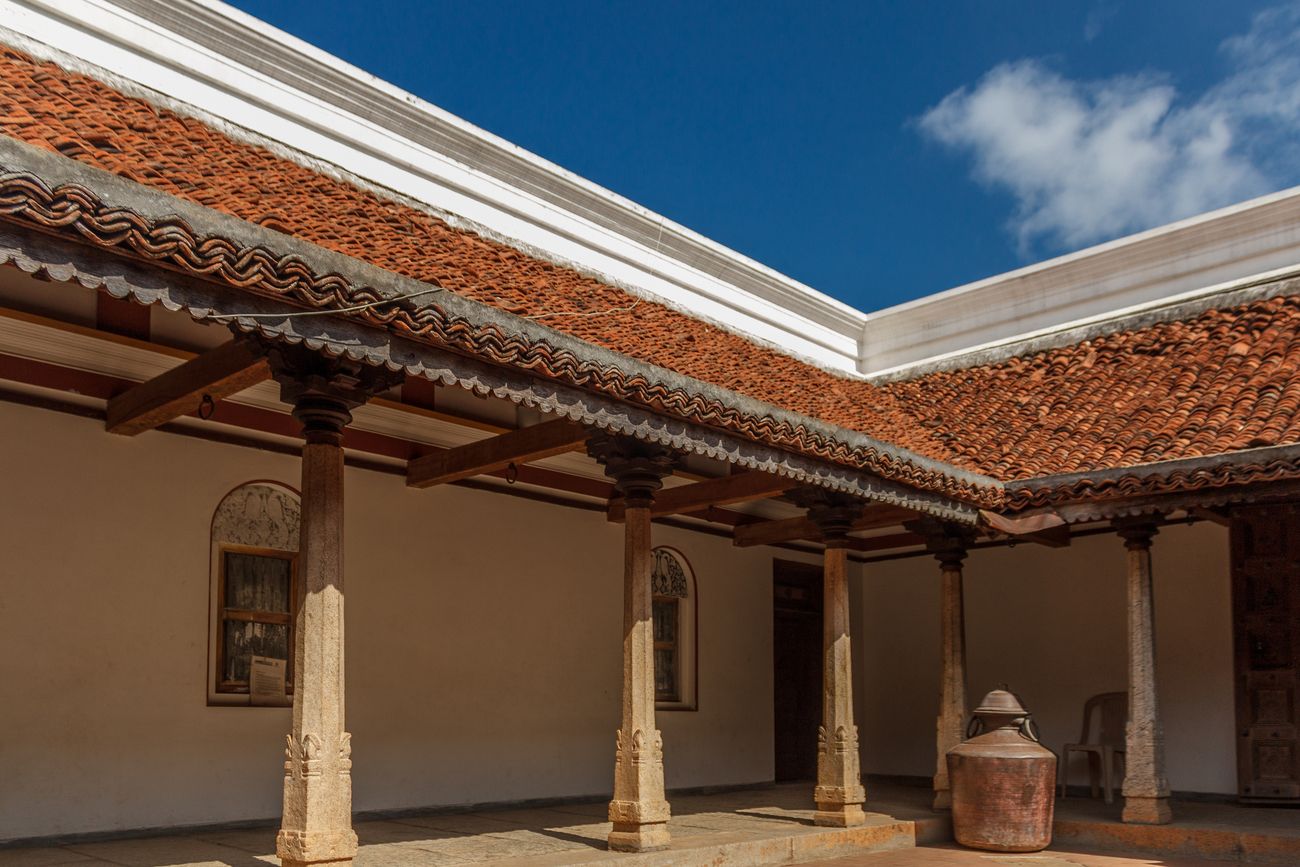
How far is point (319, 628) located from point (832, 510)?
4652 millimetres

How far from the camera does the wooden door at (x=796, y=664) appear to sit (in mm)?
13273

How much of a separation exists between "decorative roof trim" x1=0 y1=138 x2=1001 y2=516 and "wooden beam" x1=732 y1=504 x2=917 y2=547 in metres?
2.03

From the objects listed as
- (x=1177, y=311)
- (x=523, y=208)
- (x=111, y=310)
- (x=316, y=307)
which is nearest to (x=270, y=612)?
(x=111, y=310)

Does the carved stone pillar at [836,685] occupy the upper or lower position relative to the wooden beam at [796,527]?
lower

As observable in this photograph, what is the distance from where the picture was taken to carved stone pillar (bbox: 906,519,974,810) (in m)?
10.6

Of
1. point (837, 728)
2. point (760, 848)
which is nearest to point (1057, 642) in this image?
point (837, 728)

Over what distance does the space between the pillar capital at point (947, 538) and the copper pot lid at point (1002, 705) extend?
134 centimetres

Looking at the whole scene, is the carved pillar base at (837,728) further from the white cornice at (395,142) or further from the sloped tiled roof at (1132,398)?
the white cornice at (395,142)

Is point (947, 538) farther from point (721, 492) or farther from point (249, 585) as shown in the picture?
point (249, 585)

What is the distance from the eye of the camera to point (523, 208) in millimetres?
11945

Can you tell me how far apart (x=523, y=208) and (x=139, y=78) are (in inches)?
146

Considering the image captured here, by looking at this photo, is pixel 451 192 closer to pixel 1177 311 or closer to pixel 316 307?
pixel 316 307

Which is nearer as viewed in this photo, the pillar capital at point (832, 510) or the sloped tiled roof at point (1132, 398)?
the pillar capital at point (832, 510)

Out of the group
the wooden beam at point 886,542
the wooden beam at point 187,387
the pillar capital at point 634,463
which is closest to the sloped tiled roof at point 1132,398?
the wooden beam at point 886,542
